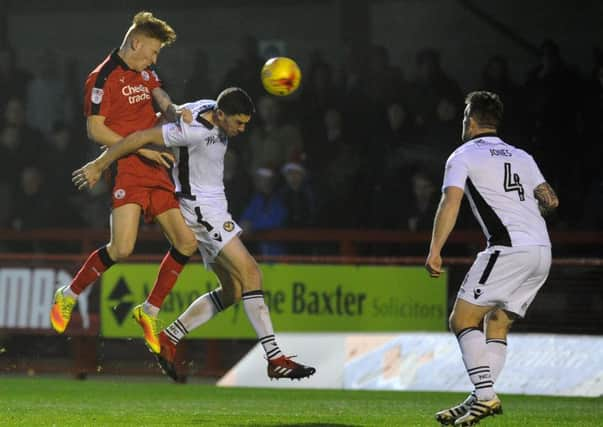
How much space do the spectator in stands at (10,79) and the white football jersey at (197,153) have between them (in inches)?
362

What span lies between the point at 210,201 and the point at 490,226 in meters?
2.51

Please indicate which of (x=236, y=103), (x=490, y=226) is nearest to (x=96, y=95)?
(x=236, y=103)

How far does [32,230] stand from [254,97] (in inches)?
134

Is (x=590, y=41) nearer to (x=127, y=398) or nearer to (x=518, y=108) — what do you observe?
(x=518, y=108)

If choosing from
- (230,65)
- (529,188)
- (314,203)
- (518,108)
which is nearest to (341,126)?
(314,203)

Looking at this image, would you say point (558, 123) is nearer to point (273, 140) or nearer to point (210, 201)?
point (273, 140)

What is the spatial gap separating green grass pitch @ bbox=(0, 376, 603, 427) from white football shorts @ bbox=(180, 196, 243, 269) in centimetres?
132

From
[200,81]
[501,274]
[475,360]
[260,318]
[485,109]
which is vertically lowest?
[260,318]

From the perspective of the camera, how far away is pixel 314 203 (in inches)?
687

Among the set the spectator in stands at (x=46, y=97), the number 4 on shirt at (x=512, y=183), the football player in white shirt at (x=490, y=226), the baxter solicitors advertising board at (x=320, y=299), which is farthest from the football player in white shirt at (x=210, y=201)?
the spectator in stands at (x=46, y=97)

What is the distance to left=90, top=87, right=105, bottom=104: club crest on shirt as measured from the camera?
37.0 feet

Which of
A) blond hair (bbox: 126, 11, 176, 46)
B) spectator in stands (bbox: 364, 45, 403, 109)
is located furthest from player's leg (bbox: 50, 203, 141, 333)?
spectator in stands (bbox: 364, 45, 403, 109)

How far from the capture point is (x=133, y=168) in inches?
451

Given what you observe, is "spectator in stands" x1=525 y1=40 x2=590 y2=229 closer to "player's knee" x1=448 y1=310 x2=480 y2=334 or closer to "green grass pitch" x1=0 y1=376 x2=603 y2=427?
"green grass pitch" x1=0 y1=376 x2=603 y2=427
